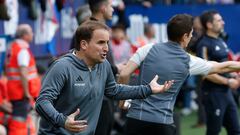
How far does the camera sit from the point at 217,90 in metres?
10.0

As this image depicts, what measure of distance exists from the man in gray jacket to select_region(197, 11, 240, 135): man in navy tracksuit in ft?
11.3

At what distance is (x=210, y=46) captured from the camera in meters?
10.1

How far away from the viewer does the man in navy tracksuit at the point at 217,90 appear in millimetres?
9922

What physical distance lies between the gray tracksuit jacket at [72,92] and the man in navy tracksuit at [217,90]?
3.42m

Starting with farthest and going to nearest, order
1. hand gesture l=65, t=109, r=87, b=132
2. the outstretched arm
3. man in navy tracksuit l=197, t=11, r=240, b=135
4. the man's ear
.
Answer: man in navy tracksuit l=197, t=11, r=240, b=135 < the outstretched arm < the man's ear < hand gesture l=65, t=109, r=87, b=132

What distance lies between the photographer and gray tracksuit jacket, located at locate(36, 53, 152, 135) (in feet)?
20.1

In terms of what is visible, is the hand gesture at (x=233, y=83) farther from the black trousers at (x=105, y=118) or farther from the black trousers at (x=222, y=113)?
the black trousers at (x=105, y=118)

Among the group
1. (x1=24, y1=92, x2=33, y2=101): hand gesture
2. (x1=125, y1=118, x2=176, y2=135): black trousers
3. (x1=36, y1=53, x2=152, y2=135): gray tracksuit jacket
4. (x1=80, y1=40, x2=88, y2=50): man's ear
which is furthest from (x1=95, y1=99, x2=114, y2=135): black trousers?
(x1=24, y1=92, x2=33, y2=101): hand gesture

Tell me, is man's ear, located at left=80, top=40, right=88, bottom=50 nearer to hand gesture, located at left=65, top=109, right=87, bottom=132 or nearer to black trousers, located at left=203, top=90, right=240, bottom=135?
hand gesture, located at left=65, top=109, right=87, bottom=132

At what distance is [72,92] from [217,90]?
3986 millimetres

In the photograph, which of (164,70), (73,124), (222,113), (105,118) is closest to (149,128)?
(164,70)

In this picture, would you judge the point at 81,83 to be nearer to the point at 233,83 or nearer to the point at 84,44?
the point at 84,44

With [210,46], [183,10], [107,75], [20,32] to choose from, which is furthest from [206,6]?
[107,75]

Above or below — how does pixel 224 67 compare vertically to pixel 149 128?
above
